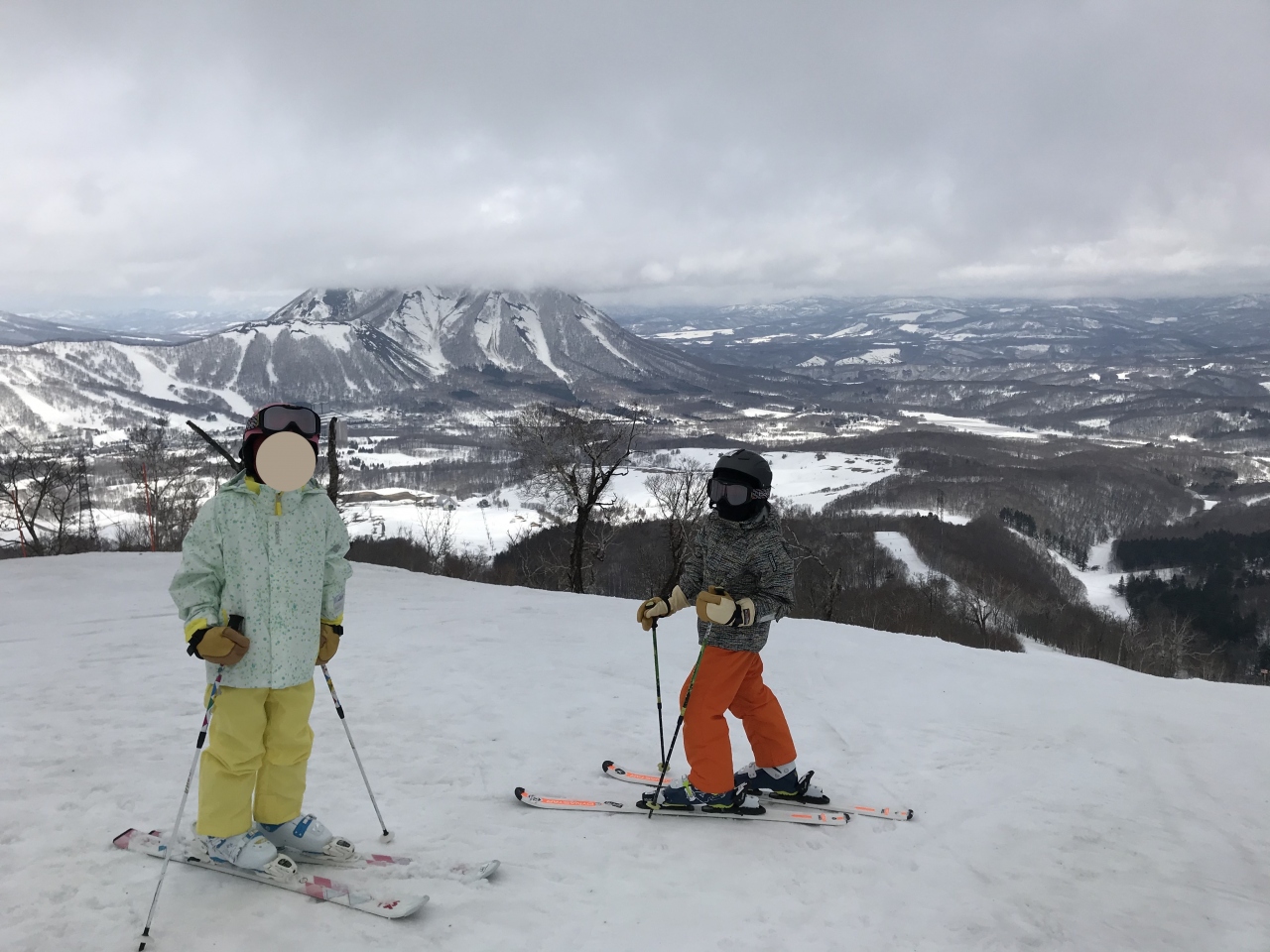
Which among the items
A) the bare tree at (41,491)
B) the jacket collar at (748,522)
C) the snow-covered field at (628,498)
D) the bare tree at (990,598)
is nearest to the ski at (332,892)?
the jacket collar at (748,522)

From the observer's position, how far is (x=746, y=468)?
4.89 meters

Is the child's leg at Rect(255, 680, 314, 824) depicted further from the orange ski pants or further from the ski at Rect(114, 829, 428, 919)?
the orange ski pants

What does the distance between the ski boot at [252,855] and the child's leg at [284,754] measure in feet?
0.46

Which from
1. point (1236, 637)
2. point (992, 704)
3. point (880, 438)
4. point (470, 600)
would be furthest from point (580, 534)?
point (880, 438)

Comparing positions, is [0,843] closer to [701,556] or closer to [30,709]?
[30,709]

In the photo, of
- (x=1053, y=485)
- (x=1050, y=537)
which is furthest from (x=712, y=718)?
(x=1053, y=485)

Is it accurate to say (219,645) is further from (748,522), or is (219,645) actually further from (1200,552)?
(1200,552)

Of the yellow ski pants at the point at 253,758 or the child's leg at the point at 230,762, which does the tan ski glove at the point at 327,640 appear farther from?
the child's leg at the point at 230,762

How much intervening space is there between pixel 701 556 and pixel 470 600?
29.8 ft

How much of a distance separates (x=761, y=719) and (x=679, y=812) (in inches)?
35.0

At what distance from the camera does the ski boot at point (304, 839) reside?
13.1ft

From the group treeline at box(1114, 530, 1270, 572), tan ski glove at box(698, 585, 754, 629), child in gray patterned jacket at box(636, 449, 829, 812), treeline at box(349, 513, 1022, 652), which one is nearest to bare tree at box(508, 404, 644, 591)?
treeline at box(349, 513, 1022, 652)

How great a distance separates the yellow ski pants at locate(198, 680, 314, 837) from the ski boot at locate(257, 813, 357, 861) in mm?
86

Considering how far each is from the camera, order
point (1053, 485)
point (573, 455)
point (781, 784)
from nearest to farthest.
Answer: point (781, 784) < point (573, 455) < point (1053, 485)
